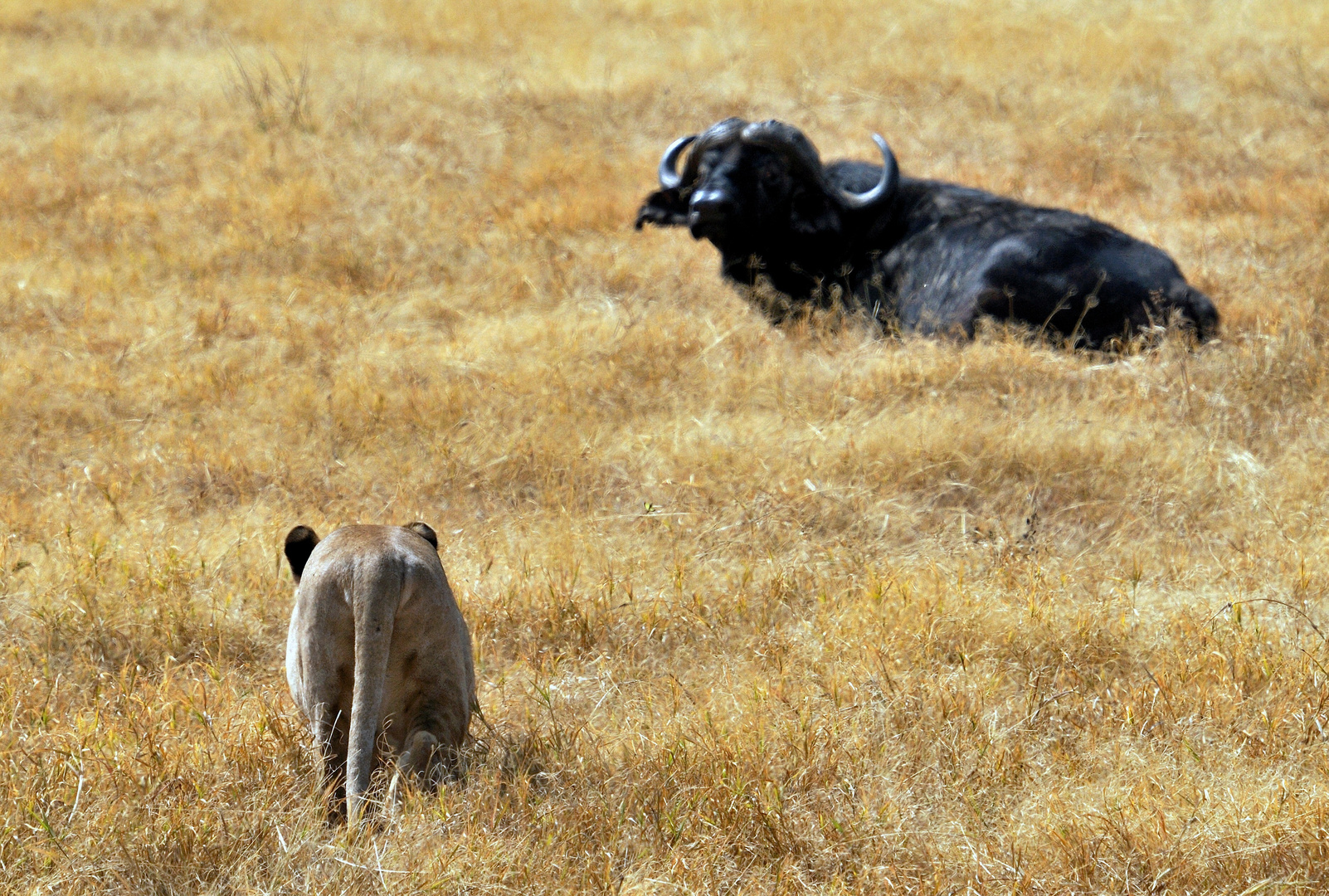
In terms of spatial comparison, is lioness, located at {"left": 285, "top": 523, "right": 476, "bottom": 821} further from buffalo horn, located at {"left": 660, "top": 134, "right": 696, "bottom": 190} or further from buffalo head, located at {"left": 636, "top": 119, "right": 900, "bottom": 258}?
buffalo horn, located at {"left": 660, "top": 134, "right": 696, "bottom": 190}

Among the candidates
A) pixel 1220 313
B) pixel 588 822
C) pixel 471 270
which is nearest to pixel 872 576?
pixel 588 822

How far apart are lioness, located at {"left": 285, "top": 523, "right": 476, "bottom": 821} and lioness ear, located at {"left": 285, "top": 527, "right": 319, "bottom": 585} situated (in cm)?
22

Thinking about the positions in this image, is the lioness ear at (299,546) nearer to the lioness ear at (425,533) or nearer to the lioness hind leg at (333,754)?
the lioness ear at (425,533)

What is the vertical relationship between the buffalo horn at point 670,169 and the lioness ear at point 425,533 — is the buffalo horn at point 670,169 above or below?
above

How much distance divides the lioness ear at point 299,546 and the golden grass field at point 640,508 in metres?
0.46

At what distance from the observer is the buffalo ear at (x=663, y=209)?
9.00 meters

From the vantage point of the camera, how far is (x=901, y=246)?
28.2 ft

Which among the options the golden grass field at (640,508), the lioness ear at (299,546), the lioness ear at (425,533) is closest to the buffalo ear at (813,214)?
the golden grass field at (640,508)

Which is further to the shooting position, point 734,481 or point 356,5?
point 356,5

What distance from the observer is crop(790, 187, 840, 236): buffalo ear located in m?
8.75

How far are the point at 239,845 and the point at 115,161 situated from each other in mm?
9577

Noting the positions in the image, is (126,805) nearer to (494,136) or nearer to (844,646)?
(844,646)

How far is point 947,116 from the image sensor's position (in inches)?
493

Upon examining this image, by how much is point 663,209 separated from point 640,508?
12.5 feet
